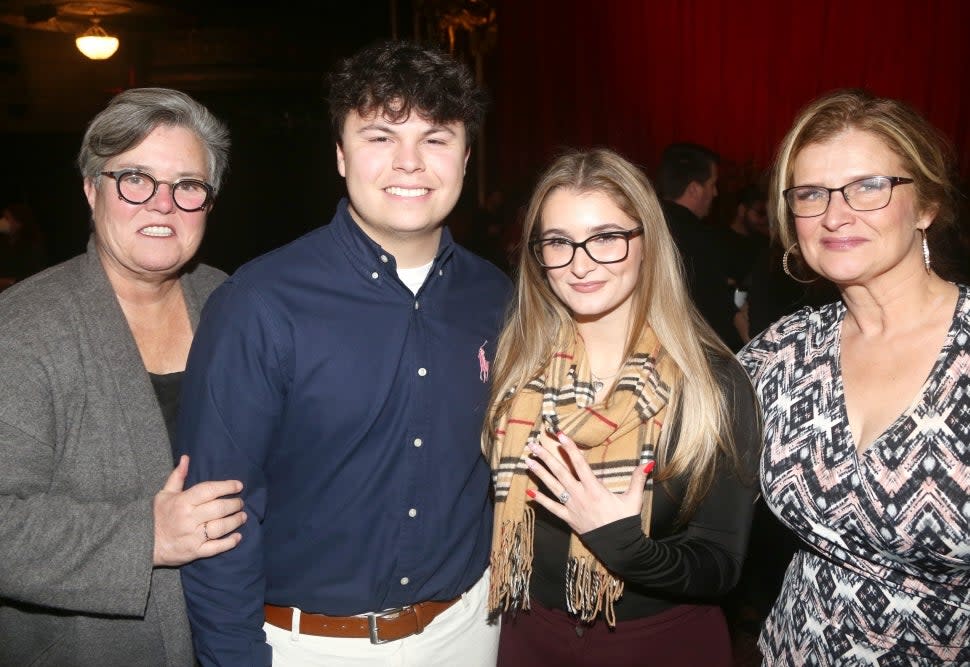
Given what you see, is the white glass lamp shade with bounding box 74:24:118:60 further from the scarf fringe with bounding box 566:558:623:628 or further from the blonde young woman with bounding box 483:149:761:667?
the scarf fringe with bounding box 566:558:623:628

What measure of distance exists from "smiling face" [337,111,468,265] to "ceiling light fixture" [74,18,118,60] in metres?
7.26

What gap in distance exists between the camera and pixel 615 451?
1870 millimetres

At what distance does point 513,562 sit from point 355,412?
500mm

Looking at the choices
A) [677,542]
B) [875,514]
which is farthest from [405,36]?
[875,514]

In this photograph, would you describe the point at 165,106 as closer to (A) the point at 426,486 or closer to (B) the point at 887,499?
(A) the point at 426,486

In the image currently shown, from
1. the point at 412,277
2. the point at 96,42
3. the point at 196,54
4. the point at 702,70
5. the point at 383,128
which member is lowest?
the point at 412,277

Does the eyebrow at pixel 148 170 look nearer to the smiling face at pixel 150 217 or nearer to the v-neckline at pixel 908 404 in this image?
the smiling face at pixel 150 217

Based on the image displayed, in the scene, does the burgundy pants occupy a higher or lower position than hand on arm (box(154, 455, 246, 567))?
lower

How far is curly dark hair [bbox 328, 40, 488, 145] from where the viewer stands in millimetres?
1778

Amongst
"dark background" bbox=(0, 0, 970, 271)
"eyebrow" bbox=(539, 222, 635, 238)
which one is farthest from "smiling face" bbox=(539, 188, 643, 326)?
"dark background" bbox=(0, 0, 970, 271)

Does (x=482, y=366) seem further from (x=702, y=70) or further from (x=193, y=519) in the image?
(x=702, y=70)

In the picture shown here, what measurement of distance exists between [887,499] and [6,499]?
5.65ft

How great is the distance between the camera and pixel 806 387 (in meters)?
1.88

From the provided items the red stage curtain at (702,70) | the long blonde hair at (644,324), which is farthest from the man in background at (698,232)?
the red stage curtain at (702,70)
